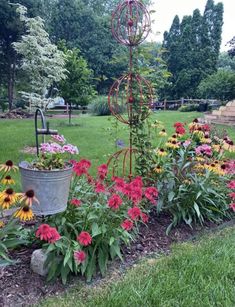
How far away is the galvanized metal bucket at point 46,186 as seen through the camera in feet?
5.95

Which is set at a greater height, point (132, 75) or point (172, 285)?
point (132, 75)

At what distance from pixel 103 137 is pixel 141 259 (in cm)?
516

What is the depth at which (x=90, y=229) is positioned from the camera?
204cm

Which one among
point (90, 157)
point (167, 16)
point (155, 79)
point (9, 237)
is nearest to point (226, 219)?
point (155, 79)

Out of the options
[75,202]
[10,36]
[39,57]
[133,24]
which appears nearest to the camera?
[75,202]

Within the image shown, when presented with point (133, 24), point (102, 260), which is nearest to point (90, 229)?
point (102, 260)

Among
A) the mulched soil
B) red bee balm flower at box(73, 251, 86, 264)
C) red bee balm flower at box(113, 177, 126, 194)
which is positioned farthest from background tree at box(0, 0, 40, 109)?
red bee balm flower at box(73, 251, 86, 264)

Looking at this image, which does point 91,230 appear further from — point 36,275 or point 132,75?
point 132,75

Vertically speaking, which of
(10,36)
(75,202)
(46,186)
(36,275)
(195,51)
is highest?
(195,51)

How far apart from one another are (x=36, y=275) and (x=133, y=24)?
2212 mm

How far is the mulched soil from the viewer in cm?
174

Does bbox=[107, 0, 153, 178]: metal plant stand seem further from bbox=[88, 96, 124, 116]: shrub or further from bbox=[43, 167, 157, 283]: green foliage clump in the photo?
bbox=[88, 96, 124, 116]: shrub

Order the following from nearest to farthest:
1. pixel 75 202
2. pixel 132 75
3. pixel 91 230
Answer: pixel 91 230
pixel 75 202
pixel 132 75

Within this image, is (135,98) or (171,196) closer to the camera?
(171,196)
